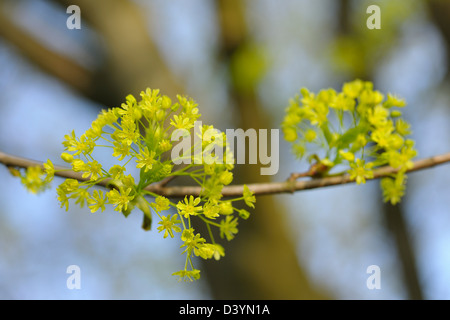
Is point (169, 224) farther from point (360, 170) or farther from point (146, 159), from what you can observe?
point (360, 170)

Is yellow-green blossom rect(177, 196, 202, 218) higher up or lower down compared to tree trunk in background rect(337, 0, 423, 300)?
lower down

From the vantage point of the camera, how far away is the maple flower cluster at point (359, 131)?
1400mm

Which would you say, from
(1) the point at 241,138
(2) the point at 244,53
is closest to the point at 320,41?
(2) the point at 244,53

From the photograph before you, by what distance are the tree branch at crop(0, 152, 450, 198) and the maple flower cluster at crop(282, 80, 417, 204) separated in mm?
41

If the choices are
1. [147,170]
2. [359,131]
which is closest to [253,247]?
[359,131]

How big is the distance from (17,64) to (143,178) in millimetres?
3862

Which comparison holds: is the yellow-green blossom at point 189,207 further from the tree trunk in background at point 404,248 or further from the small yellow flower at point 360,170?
the tree trunk in background at point 404,248

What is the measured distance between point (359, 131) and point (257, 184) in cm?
38

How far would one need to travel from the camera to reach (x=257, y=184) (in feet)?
4.37

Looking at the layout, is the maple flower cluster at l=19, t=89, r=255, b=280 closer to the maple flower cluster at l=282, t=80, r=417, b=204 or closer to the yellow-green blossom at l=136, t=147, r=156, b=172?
the yellow-green blossom at l=136, t=147, r=156, b=172

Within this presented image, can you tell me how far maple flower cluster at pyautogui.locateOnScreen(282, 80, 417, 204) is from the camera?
1.40 metres

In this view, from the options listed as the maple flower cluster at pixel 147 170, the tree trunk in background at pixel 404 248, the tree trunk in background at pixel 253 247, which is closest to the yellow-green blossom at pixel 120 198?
the maple flower cluster at pixel 147 170

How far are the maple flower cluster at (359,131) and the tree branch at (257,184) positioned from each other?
0.14 ft

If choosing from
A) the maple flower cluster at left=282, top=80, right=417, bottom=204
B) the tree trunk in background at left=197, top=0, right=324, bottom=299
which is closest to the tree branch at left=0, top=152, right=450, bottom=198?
the maple flower cluster at left=282, top=80, right=417, bottom=204
